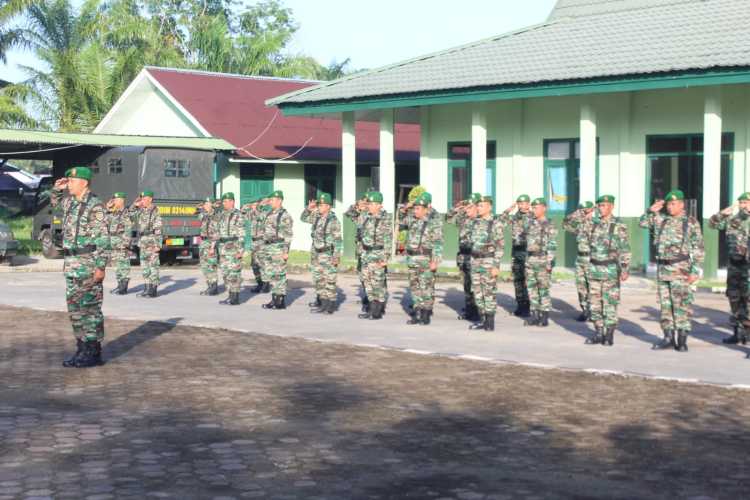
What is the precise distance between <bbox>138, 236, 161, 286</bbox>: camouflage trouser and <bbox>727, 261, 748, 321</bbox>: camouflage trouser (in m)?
10.4

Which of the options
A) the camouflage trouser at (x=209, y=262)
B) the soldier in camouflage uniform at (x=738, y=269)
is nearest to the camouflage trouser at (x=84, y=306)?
the soldier in camouflage uniform at (x=738, y=269)

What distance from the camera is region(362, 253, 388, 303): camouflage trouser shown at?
1705 centimetres

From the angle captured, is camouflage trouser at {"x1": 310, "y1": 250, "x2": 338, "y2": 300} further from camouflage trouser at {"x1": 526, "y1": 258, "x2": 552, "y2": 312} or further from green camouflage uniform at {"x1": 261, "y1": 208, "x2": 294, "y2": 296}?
camouflage trouser at {"x1": 526, "y1": 258, "x2": 552, "y2": 312}

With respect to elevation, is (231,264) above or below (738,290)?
above

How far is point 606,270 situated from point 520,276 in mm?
3379

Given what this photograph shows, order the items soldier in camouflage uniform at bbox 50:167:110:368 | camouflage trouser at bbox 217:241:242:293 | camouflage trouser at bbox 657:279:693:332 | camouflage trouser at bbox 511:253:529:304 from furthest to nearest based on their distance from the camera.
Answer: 1. camouflage trouser at bbox 217:241:242:293
2. camouflage trouser at bbox 511:253:529:304
3. camouflage trouser at bbox 657:279:693:332
4. soldier in camouflage uniform at bbox 50:167:110:368

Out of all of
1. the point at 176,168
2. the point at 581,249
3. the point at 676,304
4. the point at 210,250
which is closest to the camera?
the point at 676,304

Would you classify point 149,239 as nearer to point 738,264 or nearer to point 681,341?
point 681,341

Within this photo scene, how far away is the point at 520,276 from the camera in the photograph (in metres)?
17.6

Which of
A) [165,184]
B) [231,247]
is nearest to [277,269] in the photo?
[231,247]

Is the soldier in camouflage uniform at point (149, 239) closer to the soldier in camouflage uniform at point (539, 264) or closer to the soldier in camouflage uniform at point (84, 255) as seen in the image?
the soldier in camouflage uniform at point (539, 264)

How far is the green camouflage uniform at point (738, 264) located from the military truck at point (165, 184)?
1640 cm

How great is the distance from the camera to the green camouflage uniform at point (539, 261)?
16547 millimetres

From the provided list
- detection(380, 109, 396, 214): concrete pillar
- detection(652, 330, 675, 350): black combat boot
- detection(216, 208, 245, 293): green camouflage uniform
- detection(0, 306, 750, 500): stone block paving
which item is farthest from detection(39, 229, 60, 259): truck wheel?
detection(652, 330, 675, 350): black combat boot
